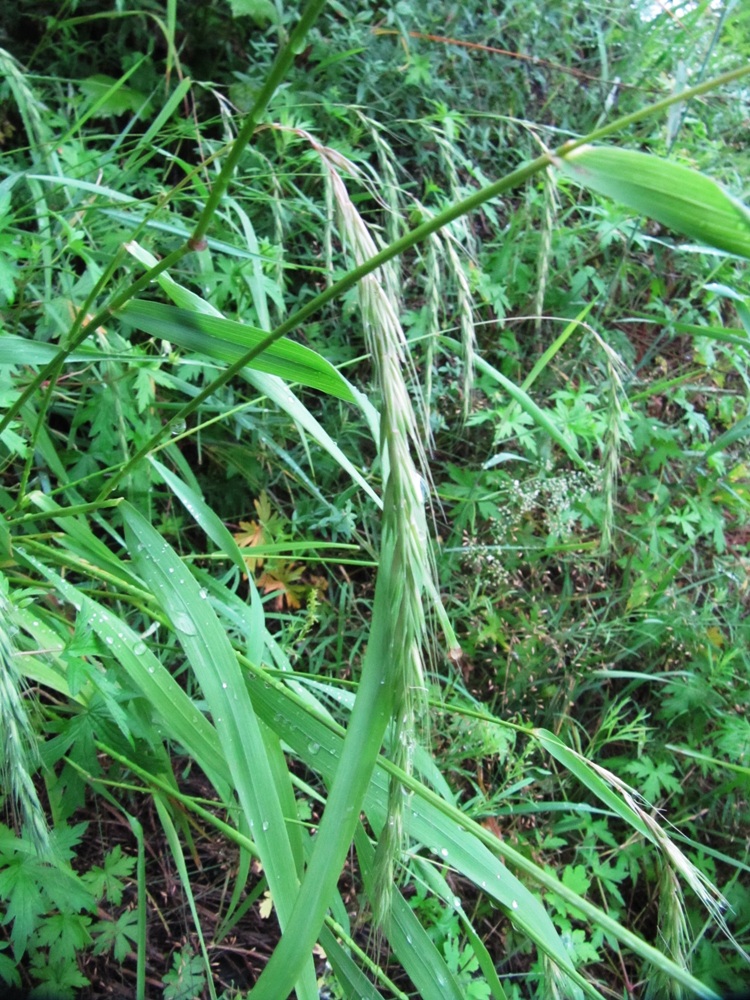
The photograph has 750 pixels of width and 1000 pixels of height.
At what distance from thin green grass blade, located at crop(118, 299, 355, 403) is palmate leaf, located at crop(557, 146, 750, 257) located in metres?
0.38

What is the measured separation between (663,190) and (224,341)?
532 mm

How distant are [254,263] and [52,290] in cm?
48

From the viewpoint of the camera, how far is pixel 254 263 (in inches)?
55.0

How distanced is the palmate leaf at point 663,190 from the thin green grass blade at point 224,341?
0.38 m

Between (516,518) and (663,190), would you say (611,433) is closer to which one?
(516,518)

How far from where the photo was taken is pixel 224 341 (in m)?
0.87

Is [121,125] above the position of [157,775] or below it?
above

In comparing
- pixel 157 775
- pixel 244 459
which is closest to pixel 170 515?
pixel 244 459

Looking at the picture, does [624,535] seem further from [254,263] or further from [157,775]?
[157,775]

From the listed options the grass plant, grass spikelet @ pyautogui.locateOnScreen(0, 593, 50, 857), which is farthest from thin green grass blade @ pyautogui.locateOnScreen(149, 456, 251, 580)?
grass spikelet @ pyautogui.locateOnScreen(0, 593, 50, 857)

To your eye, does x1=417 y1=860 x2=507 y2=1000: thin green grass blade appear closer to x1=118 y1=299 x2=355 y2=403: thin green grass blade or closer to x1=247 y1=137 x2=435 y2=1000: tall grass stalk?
x1=247 y1=137 x2=435 y2=1000: tall grass stalk

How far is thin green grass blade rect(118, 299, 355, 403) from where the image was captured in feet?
2.79

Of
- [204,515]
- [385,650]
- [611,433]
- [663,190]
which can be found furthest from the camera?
[611,433]

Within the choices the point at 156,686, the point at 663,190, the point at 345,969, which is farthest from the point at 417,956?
the point at 663,190
